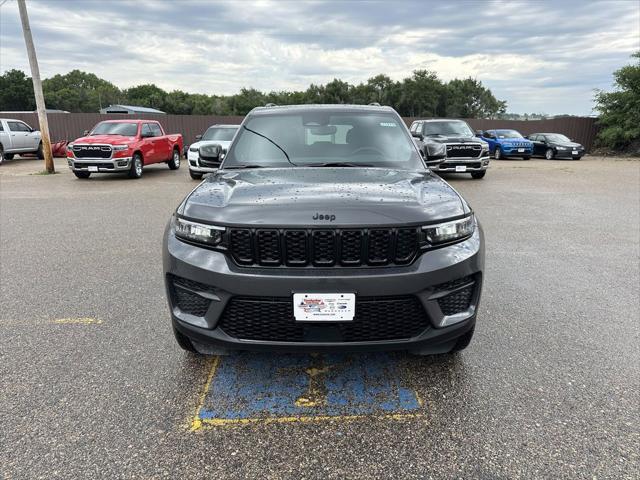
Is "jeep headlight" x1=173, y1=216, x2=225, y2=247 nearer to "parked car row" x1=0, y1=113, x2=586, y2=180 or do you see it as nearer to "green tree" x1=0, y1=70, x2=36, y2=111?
"parked car row" x1=0, y1=113, x2=586, y2=180

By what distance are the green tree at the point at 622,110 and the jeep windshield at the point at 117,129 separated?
89.6 ft

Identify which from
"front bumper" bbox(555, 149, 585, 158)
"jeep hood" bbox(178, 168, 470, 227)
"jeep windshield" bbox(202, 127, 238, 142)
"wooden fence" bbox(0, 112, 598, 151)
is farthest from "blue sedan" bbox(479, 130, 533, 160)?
"jeep hood" bbox(178, 168, 470, 227)

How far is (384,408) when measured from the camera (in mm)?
2469

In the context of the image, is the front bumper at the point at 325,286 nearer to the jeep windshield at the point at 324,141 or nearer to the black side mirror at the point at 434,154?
the jeep windshield at the point at 324,141

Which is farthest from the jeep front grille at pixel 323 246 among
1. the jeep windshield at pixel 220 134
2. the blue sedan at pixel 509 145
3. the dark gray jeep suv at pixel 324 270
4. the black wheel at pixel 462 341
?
the blue sedan at pixel 509 145

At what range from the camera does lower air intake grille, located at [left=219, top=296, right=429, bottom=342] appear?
224 centimetres

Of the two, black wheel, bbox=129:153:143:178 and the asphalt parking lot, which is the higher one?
the asphalt parking lot

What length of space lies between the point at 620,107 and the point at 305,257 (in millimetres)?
32225

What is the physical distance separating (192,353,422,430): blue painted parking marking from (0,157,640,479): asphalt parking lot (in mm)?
12

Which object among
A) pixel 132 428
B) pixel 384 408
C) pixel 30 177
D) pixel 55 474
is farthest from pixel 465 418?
pixel 30 177

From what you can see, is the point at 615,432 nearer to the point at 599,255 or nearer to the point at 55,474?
the point at 55,474

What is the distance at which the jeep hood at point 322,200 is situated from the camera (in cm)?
229

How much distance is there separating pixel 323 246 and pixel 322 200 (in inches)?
11.2

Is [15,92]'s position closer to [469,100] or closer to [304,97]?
[304,97]
